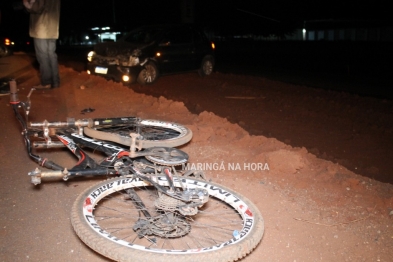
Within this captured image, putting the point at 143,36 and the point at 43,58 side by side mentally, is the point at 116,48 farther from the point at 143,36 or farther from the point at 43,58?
the point at 43,58

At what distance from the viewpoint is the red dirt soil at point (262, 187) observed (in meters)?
3.49

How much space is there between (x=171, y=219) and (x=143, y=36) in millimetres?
10597

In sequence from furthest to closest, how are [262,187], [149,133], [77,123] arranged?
[149,133]
[262,187]
[77,123]

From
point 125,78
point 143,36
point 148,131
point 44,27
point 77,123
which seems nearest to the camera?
point 77,123

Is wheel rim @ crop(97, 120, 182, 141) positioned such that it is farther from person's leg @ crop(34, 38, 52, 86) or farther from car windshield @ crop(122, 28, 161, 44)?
car windshield @ crop(122, 28, 161, 44)

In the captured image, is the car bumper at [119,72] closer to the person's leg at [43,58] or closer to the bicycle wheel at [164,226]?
the person's leg at [43,58]

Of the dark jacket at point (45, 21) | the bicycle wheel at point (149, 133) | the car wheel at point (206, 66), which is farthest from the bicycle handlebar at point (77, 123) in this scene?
the car wheel at point (206, 66)

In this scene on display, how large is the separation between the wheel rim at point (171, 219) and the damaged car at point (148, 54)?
8.71 m

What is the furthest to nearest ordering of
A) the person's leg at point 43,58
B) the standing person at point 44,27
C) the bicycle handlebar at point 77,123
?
the person's leg at point 43,58
the standing person at point 44,27
the bicycle handlebar at point 77,123

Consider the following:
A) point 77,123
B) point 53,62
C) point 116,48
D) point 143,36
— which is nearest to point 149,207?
point 77,123

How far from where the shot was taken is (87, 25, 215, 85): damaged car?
12.2 m

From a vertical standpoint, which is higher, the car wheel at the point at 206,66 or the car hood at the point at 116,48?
the car hood at the point at 116,48

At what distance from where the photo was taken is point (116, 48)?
12.4 meters

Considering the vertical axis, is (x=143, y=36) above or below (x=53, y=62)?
above
